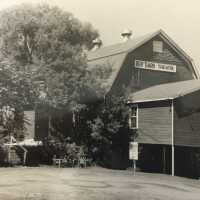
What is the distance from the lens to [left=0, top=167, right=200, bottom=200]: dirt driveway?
1864 centimetres

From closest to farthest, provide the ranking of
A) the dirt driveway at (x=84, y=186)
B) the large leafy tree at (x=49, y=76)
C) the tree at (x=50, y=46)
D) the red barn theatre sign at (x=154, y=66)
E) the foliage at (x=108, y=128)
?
1. the dirt driveway at (x=84, y=186)
2. the large leafy tree at (x=49, y=76)
3. the tree at (x=50, y=46)
4. the foliage at (x=108, y=128)
5. the red barn theatre sign at (x=154, y=66)

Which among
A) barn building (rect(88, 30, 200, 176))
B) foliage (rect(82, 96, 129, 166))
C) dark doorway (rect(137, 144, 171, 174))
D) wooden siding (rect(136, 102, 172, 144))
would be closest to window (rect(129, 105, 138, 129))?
barn building (rect(88, 30, 200, 176))

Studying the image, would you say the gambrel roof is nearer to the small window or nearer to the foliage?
the small window

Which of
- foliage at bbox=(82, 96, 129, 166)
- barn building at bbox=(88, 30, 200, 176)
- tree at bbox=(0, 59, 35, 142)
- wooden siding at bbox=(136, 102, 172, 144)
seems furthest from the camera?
foliage at bbox=(82, 96, 129, 166)

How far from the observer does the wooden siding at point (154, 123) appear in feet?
102

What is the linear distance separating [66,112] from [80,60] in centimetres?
357

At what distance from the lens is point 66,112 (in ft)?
110

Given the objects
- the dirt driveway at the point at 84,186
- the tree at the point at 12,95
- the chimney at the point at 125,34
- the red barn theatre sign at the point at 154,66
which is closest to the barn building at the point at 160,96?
the red barn theatre sign at the point at 154,66

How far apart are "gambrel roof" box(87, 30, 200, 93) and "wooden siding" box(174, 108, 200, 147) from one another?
632 centimetres

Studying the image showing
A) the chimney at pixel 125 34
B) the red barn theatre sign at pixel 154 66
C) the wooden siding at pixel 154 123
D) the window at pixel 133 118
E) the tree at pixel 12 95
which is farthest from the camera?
the chimney at pixel 125 34

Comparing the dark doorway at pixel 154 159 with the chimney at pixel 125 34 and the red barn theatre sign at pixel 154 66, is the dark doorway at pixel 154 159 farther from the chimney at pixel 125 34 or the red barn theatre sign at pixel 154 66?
the chimney at pixel 125 34

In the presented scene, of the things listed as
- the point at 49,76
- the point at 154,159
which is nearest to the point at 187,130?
the point at 154,159

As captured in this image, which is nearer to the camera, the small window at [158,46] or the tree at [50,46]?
the tree at [50,46]

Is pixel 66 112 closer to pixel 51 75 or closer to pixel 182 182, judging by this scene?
pixel 51 75
